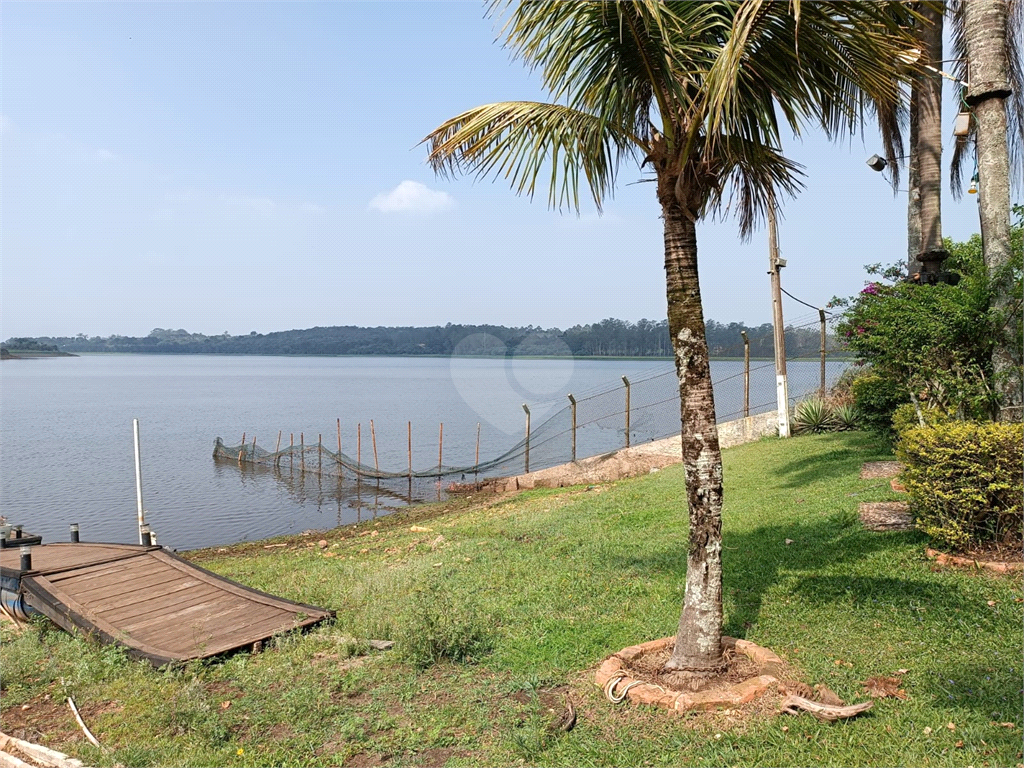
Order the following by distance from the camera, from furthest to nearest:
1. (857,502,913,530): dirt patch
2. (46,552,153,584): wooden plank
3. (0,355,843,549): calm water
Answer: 1. (0,355,843,549): calm water
2. (46,552,153,584): wooden plank
3. (857,502,913,530): dirt patch

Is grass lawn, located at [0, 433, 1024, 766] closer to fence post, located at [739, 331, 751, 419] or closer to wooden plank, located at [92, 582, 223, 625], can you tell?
wooden plank, located at [92, 582, 223, 625]

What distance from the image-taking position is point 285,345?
174 m

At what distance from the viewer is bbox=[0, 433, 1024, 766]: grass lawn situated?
3.83 m

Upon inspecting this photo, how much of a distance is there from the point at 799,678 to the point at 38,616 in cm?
731

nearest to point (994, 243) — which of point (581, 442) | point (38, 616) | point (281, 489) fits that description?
point (38, 616)

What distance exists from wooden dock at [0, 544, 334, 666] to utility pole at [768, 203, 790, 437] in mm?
11975

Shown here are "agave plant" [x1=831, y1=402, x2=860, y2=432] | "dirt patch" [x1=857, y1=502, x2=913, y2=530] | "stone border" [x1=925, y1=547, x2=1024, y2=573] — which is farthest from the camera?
"agave plant" [x1=831, y1=402, x2=860, y2=432]

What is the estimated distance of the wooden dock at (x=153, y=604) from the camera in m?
6.44

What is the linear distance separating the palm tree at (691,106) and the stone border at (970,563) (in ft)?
8.78

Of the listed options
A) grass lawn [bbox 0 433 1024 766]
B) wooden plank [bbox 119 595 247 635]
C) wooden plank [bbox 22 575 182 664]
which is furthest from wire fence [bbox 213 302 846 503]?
wooden plank [bbox 22 575 182 664]

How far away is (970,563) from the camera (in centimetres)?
585

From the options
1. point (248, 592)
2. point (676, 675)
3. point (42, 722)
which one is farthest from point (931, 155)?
point (42, 722)

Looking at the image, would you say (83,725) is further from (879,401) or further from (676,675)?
(879,401)

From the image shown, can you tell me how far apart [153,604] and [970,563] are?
745 cm
